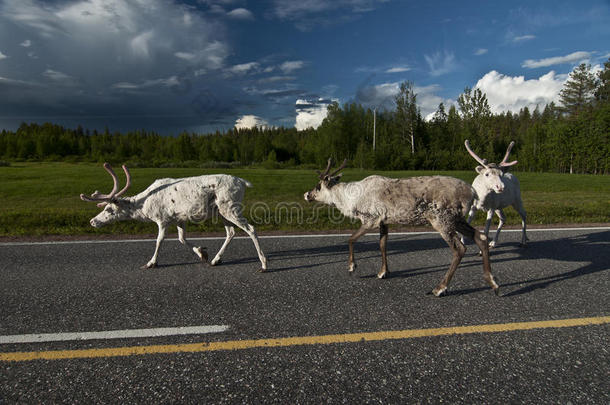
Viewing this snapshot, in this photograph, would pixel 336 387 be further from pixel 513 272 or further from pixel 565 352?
pixel 513 272

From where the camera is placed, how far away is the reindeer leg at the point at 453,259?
4.64m

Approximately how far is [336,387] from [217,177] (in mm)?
4272

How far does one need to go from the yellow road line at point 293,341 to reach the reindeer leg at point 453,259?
2.94 ft

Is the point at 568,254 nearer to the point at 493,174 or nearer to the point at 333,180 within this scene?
the point at 493,174

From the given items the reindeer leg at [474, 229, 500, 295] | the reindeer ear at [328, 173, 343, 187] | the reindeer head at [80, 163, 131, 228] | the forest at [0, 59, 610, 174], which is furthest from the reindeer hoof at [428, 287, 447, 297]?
the forest at [0, 59, 610, 174]

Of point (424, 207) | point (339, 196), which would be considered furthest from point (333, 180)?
point (424, 207)

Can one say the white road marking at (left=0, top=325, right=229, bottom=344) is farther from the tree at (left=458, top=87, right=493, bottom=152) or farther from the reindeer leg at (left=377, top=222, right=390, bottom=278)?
the tree at (left=458, top=87, right=493, bottom=152)

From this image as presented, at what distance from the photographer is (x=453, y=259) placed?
Answer: 4855 mm

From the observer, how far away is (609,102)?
5641 cm

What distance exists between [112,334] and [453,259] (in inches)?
173

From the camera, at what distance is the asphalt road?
8.93ft

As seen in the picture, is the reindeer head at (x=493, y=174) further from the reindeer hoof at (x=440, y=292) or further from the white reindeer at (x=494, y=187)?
the reindeer hoof at (x=440, y=292)

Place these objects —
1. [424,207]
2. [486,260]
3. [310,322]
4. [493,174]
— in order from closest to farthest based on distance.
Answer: [310,322] → [486,260] → [424,207] → [493,174]

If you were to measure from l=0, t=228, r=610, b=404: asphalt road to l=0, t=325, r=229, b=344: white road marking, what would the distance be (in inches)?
3.6
